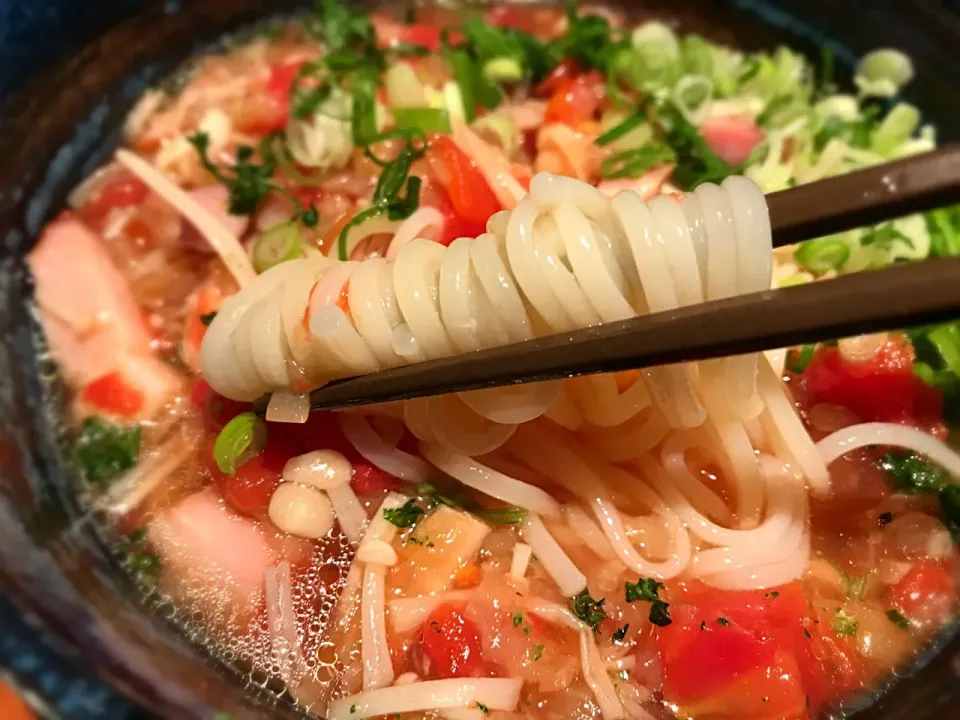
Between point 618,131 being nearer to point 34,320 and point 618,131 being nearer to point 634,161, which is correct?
point 634,161

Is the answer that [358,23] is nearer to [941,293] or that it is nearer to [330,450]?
[330,450]

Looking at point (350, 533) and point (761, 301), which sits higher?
point (761, 301)

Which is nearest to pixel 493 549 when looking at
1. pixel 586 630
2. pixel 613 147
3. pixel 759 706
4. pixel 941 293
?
pixel 586 630

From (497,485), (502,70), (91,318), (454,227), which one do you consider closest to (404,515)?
(497,485)

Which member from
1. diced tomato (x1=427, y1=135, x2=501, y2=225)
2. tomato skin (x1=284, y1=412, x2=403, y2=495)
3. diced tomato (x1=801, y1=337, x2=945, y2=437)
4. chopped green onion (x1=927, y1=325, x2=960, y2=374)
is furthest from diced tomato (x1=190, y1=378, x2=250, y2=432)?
chopped green onion (x1=927, y1=325, x2=960, y2=374)

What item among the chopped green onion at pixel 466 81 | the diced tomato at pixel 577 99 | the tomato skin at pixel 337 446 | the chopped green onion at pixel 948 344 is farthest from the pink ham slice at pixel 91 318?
the chopped green onion at pixel 948 344

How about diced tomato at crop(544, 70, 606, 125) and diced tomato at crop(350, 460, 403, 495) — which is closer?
diced tomato at crop(350, 460, 403, 495)

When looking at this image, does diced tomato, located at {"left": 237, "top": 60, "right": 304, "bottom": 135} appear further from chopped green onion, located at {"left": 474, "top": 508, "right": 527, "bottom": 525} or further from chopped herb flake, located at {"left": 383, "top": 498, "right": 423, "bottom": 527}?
chopped green onion, located at {"left": 474, "top": 508, "right": 527, "bottom": 525}
